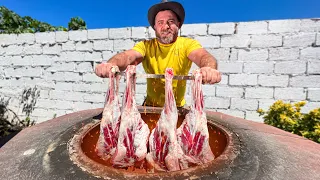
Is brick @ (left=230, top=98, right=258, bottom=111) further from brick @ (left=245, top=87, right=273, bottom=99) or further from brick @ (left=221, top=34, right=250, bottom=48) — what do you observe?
brick @ (left=221, top=34, right=250, bottom=48)

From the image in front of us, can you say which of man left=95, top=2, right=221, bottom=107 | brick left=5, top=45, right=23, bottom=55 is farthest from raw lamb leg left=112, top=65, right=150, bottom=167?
brick left=5, top=45, right=23, bottom=55

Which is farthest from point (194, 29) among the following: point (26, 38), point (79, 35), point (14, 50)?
point (14, 50)

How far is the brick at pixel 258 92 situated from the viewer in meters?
3.93

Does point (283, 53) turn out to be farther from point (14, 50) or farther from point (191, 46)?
point (14, 50)

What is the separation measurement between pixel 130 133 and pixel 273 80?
11.0ft

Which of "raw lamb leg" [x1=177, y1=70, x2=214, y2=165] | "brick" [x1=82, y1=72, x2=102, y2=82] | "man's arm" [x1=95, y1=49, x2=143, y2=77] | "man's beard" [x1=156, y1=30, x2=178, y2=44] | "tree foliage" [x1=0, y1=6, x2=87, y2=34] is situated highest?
"tree foliage" [x1=0, y1=6, x2=87, y2=34]

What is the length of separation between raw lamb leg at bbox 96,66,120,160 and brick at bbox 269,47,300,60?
129 inches

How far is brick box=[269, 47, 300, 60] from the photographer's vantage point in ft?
12.2

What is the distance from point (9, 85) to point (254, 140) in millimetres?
6242

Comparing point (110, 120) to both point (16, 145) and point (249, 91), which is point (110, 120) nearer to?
point (16, 145)

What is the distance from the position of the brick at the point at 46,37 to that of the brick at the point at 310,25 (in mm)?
4955

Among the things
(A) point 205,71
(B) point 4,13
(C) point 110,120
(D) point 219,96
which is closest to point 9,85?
(B) point 4,13

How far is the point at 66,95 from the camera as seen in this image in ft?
17.2

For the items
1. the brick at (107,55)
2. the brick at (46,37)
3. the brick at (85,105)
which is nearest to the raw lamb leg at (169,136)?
the brick at (107,55)
